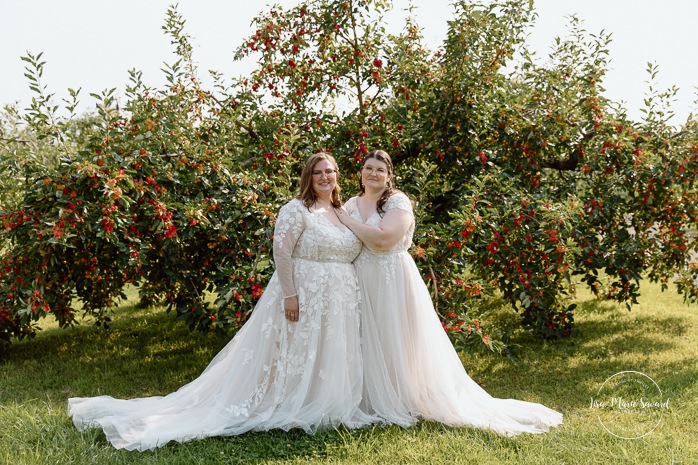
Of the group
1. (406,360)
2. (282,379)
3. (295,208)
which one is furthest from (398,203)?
(282,379)

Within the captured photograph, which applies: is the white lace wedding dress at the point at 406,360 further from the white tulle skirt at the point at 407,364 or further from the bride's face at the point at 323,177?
the bride's face at the point at 323,177

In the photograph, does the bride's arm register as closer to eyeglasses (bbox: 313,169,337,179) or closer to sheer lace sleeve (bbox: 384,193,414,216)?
sheer lace sleeve (bbox: 384,193,414,216)

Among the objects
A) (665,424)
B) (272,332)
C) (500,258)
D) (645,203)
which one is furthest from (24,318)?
(645,203)

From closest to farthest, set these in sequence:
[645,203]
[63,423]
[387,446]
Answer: [387,446] → [63,423] → [645,203]

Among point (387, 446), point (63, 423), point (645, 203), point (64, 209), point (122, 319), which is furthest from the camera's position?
point (122, 319)

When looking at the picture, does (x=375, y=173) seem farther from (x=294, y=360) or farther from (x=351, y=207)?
(x=294, y=360)

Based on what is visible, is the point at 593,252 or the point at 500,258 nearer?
the point at 500,258

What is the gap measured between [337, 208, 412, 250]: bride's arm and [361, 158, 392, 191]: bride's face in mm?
236

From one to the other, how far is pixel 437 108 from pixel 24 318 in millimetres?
4148

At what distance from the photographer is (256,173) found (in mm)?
5555

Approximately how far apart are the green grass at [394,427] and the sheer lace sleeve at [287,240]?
96 centimetres

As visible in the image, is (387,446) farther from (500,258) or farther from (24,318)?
(24,318)

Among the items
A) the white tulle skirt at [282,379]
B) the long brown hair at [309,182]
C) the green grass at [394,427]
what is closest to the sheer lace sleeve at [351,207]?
the long brown hair at [309,182]

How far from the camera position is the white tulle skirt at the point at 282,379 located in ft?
12.5
